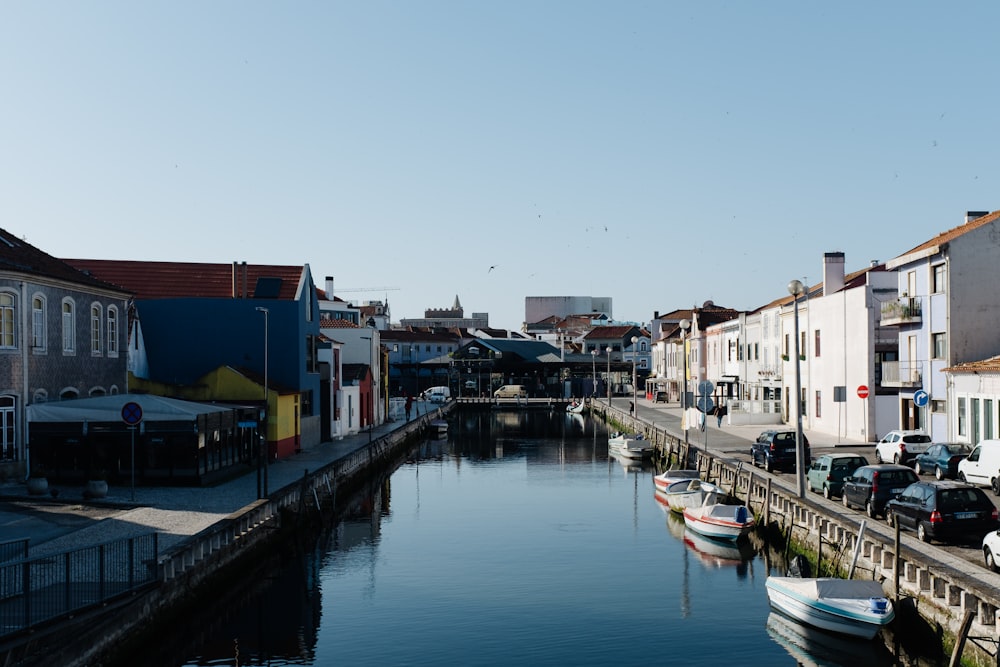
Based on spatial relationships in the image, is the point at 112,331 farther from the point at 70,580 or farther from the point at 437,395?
the point at 437,395

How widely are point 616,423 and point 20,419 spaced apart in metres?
65.2

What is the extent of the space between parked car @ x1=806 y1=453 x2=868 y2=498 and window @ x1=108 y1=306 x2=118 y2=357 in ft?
103

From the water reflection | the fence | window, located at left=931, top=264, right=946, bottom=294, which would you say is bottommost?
the water reflection

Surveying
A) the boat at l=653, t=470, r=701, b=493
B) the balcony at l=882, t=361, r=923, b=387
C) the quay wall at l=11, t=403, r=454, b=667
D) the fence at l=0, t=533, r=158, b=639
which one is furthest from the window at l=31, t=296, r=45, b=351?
the balcony at l=882, t=361, r=923, b=387

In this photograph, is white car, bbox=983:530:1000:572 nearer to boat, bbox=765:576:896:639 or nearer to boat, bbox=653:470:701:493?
boat, bbox=765:576:896:639

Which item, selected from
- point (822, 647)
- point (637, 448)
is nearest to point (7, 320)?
point (822, 647)

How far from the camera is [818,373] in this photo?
195ft

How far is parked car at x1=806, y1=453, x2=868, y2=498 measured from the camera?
33500 mm

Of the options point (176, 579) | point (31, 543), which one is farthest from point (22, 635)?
point (31, 543)

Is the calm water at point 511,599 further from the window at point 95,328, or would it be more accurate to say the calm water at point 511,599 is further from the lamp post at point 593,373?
the lamp post at point 593,373

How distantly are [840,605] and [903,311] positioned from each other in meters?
27.5

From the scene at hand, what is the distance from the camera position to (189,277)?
189ft

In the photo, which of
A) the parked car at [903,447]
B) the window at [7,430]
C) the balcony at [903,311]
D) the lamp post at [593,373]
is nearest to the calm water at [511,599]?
the parked car at [903,447]

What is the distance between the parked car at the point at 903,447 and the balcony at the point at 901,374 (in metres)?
5.12
